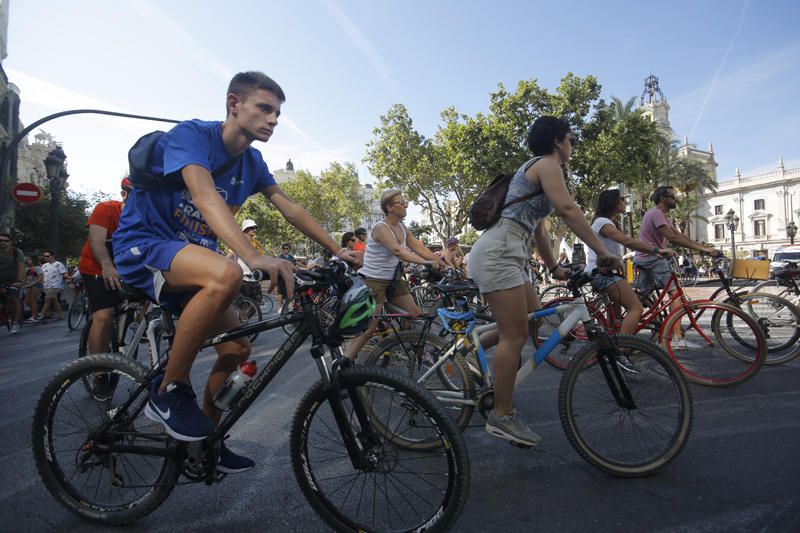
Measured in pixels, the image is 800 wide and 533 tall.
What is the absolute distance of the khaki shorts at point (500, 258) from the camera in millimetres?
2758

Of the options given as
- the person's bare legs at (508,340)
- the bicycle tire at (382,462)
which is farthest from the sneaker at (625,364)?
the bicycle tire at (382,462)

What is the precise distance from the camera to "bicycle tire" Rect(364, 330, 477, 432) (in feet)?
9.70

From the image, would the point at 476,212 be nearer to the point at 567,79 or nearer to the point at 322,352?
the point at 322,352

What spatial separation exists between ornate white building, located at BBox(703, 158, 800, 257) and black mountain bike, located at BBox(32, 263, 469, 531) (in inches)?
2790

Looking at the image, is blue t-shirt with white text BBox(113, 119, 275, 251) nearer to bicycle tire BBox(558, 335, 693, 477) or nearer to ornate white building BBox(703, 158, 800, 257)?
bicycle tire BBox(558, 335, 693, 477)

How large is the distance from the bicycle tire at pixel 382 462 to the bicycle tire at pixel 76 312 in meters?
10.1

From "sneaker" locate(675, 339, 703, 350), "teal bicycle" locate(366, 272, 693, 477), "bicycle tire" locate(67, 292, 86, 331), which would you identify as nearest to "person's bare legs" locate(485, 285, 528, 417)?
"teal bicycle" locate(366, 272, 693, 477)

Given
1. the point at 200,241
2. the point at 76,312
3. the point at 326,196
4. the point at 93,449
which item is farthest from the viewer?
the point at 326,196

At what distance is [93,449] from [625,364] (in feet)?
8.62

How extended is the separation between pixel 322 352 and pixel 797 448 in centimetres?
281

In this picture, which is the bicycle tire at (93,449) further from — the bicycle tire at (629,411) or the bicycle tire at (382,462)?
the bicycle tire at (629,411)

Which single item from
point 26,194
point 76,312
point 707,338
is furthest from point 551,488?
point 26,194

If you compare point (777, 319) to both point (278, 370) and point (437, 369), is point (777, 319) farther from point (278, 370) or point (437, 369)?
point (278, 370)

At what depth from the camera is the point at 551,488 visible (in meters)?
2.35
